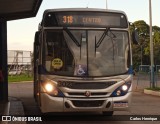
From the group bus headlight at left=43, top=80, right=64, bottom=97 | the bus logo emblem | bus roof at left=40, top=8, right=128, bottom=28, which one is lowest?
the bus logo emblem

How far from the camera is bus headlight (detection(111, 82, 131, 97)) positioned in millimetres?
11641

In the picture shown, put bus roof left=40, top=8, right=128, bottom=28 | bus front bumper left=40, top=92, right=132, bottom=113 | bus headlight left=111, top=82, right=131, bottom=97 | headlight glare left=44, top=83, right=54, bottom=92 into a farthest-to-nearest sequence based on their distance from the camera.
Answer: bus roof left=40, top=8, right=128, bottom=28, bus headlight left=111, top=82, right=131, bottom=97, headlight glare left=44, top=83, right=54, bottom=92, bus front bumper left=40, top=92, right=132, bottom=113

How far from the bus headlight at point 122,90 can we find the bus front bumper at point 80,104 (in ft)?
0.35

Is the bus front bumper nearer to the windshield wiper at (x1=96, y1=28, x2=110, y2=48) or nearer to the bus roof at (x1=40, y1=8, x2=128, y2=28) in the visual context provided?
the windshield wiper at (x1=96, y1=28, x2=110, y2=48)

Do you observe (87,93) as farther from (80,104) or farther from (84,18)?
(84,18)

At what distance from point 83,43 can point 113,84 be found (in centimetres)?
137

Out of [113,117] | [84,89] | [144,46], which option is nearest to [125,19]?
[84,89]

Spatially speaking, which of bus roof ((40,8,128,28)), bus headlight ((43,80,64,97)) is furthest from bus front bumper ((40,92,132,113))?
bus roof ((40,8,128,28))

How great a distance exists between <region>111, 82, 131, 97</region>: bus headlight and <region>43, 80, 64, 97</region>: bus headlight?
1427mm

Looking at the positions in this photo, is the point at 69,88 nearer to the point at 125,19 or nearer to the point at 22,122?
the point at 22,122

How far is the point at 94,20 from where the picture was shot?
1212cm

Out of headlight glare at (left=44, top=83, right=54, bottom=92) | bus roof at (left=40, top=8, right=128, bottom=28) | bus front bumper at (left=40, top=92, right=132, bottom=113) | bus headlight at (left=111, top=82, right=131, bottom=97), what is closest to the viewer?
bus front bumper at (left=40, top=92, right=132, bottom=113)

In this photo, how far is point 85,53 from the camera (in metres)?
11.7

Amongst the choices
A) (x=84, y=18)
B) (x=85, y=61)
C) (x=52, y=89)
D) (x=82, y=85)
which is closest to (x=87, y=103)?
(x=82, y=85)
